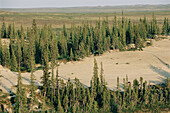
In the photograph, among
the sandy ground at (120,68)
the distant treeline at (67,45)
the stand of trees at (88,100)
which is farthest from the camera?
the distant treeline at (67,45)

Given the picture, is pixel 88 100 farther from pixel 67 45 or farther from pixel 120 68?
pixel 67 45

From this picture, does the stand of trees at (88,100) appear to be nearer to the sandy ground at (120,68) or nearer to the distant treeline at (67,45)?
the sandy ground at (120,68)

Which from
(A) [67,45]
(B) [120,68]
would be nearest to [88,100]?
(B) [120,68]

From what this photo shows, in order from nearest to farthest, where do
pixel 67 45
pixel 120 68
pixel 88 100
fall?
pixel 88 100 → pixel 120 68 → pixel 67 45

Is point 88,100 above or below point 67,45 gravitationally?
below

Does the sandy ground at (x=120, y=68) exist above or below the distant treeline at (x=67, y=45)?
below

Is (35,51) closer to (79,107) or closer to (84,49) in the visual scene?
(84,49)

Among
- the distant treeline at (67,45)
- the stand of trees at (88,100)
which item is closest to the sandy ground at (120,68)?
the distant treeline at (67,45)

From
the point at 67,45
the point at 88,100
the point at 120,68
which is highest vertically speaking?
the point at 67,45

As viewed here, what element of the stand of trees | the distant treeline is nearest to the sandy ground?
the distant treeline
